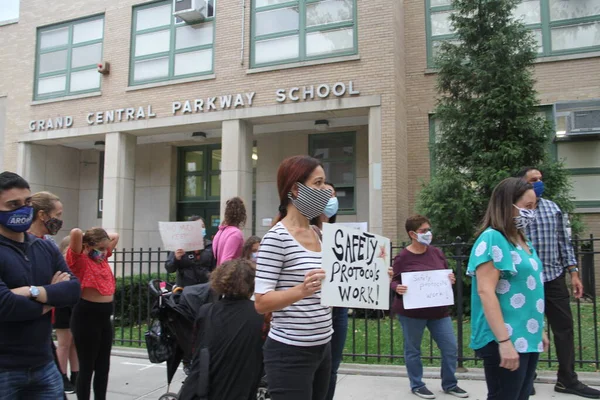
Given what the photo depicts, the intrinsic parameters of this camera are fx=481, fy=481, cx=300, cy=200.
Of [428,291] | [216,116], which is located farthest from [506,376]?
[216,116]

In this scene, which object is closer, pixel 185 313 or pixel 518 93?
pixel 185 313

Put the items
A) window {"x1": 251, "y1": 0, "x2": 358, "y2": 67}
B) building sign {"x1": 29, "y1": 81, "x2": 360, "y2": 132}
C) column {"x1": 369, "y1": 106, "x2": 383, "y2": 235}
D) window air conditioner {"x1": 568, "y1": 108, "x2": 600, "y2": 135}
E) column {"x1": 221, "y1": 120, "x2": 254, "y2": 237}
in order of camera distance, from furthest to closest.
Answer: column {"x1": 221, "y1": 120, "x2": 254, "y2": 237} → window {"x1": 251, "y1": 0, "x2": 358, "y2": 67} → building sign {"x1": 29, "y1": 81, "x2": 360, "y2": 132} → column {"x1": 369, "y1": 106, "x2": 383, "y2": 235} → window air conditioner {"x1": 568, "y1": 108, "x2": 600, "y2": 135}

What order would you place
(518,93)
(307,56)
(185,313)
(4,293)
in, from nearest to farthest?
(4,293) → (185,313) → (518,93) → (307,56)

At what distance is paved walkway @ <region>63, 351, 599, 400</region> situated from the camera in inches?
198

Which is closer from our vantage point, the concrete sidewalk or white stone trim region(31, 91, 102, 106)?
the concrete sidewalk

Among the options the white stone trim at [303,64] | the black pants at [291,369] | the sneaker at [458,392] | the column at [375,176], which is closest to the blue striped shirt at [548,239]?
the sneaker at [458,392]

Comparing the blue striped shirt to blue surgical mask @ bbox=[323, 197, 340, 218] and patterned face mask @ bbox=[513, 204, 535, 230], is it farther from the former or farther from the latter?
blue surgical mask @ bbox=[323, 197, 340, 218]

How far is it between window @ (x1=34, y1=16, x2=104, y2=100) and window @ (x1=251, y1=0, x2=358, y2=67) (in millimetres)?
5743

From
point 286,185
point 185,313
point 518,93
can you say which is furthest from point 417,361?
point 518,93

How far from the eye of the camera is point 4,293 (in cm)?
247

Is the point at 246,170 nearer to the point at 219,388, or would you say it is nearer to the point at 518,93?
the point at 518,93

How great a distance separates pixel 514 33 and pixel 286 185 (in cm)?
938

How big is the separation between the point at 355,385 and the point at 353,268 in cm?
329

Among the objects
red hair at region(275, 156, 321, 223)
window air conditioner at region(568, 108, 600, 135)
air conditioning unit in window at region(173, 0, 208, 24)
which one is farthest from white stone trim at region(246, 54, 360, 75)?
red hair at region(275, 156, 321, 223)
